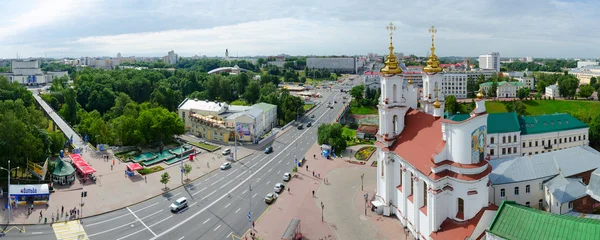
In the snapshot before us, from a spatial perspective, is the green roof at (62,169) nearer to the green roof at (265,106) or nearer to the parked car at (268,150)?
the parked car at (268,150)

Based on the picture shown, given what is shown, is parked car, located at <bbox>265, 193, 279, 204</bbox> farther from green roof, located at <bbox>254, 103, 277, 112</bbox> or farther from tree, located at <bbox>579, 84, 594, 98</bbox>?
tree, located at <bbox>579, 84, 594, 98</bbox>

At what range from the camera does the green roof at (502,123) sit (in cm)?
5288

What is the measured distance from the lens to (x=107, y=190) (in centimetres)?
4194

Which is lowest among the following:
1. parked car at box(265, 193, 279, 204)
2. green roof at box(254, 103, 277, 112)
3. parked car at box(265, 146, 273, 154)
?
parked car at box(265, 193, 279, 204)

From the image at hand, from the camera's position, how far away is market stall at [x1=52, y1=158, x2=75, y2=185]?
141ft

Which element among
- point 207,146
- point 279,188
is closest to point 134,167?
point 207,146

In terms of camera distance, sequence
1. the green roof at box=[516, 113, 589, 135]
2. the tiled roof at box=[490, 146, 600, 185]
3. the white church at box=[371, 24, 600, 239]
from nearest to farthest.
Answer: the white church at box=[371, 24, 600, 239] → the tiled roof at box=[490, 146, 600, 185] → the green roof at box=[516, 113, 589, 135]

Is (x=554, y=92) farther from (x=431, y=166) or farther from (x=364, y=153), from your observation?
(x=431, y=166)

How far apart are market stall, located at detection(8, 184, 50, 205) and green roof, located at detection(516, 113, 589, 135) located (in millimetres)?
55946

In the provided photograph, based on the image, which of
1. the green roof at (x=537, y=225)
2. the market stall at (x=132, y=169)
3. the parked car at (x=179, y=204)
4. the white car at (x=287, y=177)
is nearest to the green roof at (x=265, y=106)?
the white car at (x=287, y=177)

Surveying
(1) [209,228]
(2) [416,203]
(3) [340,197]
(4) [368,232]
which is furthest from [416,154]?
(1) [209,228]

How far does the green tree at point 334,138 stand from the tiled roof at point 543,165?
920 inches

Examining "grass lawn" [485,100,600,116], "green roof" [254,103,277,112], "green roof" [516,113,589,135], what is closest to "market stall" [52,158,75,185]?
"green roof" [254,103,277,112]

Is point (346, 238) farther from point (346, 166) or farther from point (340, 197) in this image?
point (346, 166)
